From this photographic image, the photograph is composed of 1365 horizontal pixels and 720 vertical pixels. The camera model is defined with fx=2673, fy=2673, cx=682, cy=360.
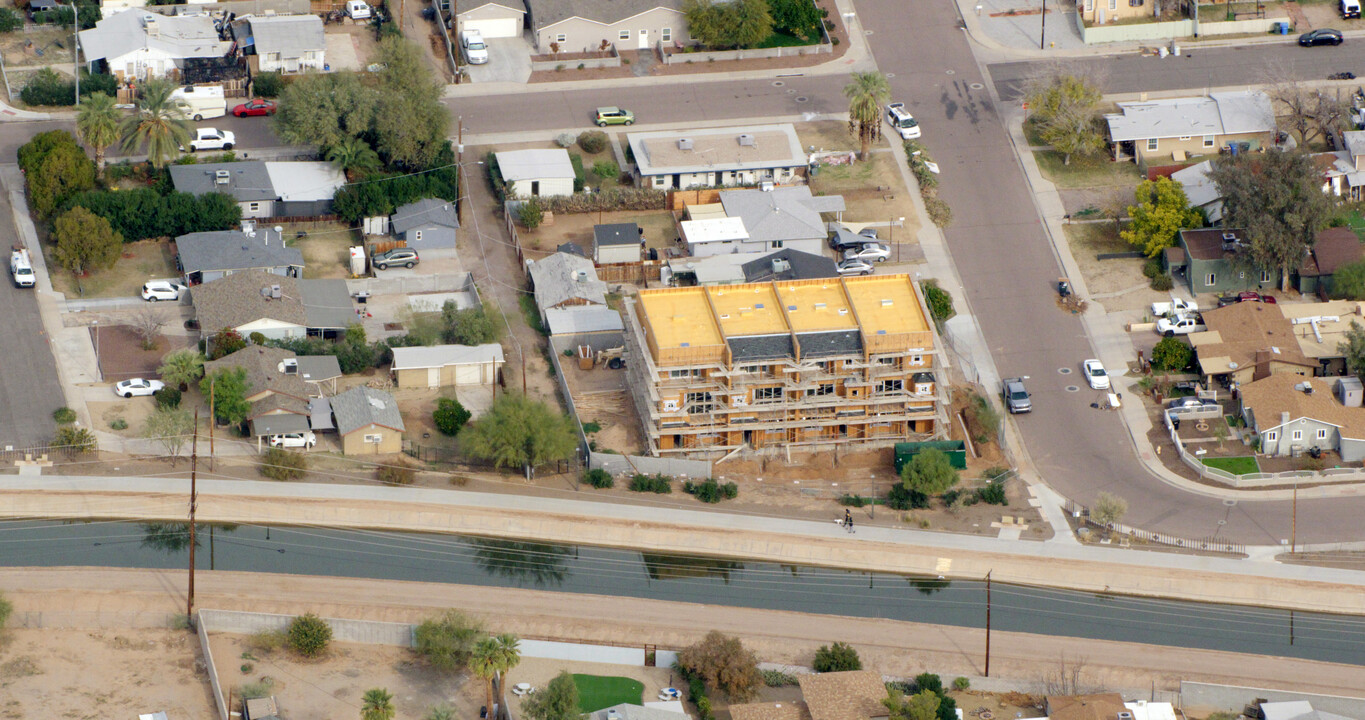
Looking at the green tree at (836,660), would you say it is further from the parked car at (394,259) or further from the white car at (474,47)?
the white car at (474,47)

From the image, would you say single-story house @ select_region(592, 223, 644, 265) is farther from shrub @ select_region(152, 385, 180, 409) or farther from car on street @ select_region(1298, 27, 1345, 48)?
car on street @ select_region(1298, 27, 1345, 48)

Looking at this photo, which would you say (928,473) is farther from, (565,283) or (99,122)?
(99,122)

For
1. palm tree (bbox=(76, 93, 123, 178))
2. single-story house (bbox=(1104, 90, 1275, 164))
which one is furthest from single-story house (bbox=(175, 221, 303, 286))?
→ single-story house (bbox=(1104, 90, 1275, 164))

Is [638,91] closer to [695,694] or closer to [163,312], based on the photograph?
[163,312]

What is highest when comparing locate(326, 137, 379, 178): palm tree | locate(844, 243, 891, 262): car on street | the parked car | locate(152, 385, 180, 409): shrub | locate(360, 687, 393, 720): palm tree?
locate(326, 137, 379, 178): palm tree

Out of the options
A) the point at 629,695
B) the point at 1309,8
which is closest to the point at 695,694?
the point at 629,695

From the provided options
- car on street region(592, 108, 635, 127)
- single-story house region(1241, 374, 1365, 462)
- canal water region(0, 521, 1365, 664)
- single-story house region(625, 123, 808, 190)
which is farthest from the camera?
car on street region(592, 108, 635, 127)
